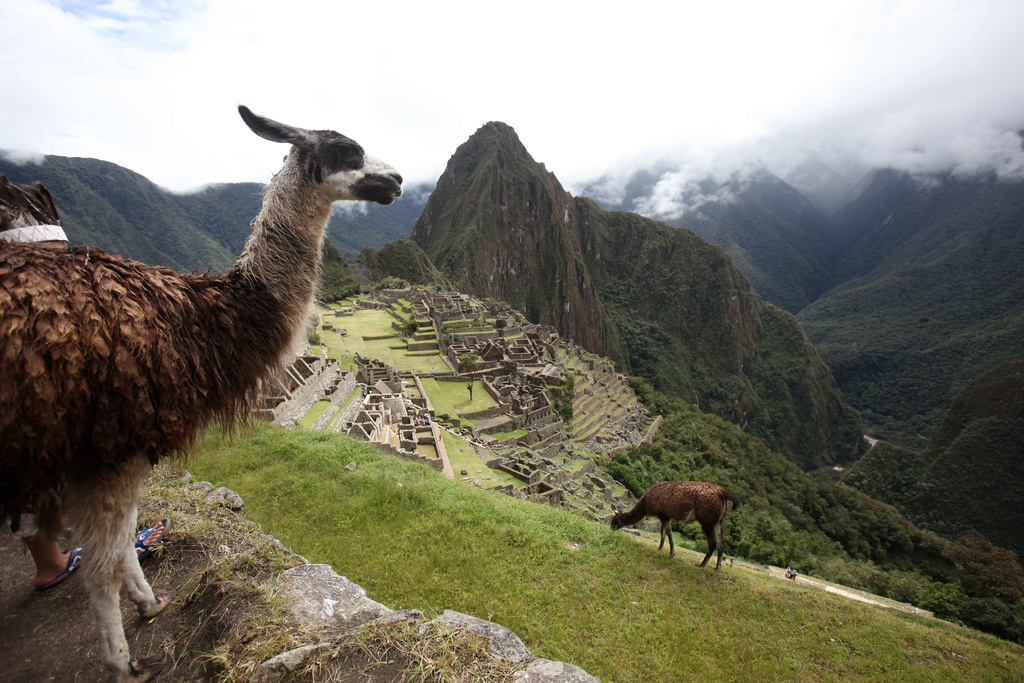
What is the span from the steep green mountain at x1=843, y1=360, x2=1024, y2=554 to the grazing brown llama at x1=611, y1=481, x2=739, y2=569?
1540 inches

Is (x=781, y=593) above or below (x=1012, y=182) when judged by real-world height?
below

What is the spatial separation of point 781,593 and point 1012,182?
177286 millimetres

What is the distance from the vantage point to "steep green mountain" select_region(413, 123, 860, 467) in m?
76.6

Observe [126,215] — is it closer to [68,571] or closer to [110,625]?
[68,571]

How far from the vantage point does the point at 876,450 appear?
37.7 metres

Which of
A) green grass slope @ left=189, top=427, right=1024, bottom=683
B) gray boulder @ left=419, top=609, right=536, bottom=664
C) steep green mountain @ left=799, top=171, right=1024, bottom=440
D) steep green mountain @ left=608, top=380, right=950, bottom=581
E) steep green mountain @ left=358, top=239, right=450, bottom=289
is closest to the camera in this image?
gray boulder @ left=419, top=609, right=536, bottom=664

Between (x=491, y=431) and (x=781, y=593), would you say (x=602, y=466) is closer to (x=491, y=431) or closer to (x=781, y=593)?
(x=491, y=431)

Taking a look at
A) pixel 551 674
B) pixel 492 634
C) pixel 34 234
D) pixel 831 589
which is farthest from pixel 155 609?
pixel 831 589

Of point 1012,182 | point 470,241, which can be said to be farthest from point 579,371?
point 1012,182

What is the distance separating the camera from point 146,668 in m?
1.93

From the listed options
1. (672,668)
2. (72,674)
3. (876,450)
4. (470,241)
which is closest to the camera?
(72,674)

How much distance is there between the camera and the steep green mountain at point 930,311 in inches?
2547

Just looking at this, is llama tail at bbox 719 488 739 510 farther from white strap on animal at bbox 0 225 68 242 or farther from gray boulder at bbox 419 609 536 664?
white strap on animal at bbox 0 225 68 242

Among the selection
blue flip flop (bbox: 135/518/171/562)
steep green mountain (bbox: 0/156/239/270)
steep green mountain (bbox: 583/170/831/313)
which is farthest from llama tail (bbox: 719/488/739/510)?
steep green mountain (bbox: 583/170/831/313)
